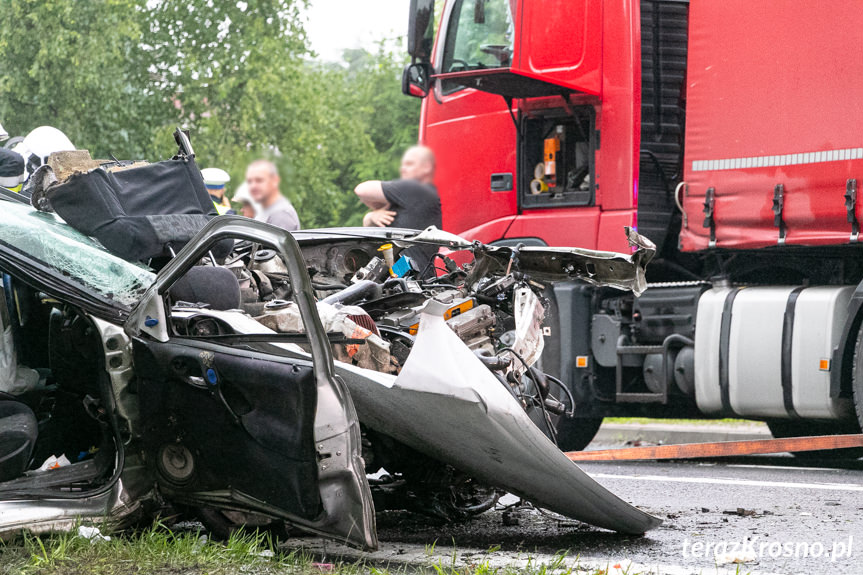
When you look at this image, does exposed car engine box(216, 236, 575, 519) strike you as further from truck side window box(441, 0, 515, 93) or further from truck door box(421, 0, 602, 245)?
truck side window box(441, 0, 515, 93)

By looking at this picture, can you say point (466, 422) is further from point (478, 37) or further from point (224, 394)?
point (478, 37)

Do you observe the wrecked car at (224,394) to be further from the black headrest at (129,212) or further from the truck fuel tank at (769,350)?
the truck fuel tank at (769,350)

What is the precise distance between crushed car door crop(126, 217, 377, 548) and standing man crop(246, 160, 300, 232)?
9.39 feet

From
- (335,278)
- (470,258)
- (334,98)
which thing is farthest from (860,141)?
(334,98)

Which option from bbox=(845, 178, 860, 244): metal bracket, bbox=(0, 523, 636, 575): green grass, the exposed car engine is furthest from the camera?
bbox=(845, 178, 860, 244): metal bracket

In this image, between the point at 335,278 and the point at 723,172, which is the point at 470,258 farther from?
the point at 723,172

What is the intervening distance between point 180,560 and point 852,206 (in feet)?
14.4

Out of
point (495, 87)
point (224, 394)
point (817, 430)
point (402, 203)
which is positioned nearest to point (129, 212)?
point (224, 394)

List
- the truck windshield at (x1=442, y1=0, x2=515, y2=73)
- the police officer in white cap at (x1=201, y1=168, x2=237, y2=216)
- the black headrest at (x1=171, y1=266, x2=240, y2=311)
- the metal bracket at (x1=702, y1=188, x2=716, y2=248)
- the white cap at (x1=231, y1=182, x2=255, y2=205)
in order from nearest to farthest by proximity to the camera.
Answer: the black headrest at (x1=171, y1=266, x2=240, y2=311), the white cap at (x1=231, y1=182, x2=255, y2=205), the metal bracket at (x1=702, y1=188, x2=716, y2=248), the truck windshield at (x1=442, y1=0, x2=515, y2=73), the police officer in white cap at (x1=201, y1=168, x2=237, y2=216)

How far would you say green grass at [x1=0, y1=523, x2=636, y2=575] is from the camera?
3.64m

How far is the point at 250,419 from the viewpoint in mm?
3758

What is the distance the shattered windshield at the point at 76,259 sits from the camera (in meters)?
4.10

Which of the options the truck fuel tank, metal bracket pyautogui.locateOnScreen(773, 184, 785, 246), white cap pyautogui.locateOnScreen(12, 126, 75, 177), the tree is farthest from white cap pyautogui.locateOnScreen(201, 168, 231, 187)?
the tree

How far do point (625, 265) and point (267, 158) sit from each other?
9.61 feet
